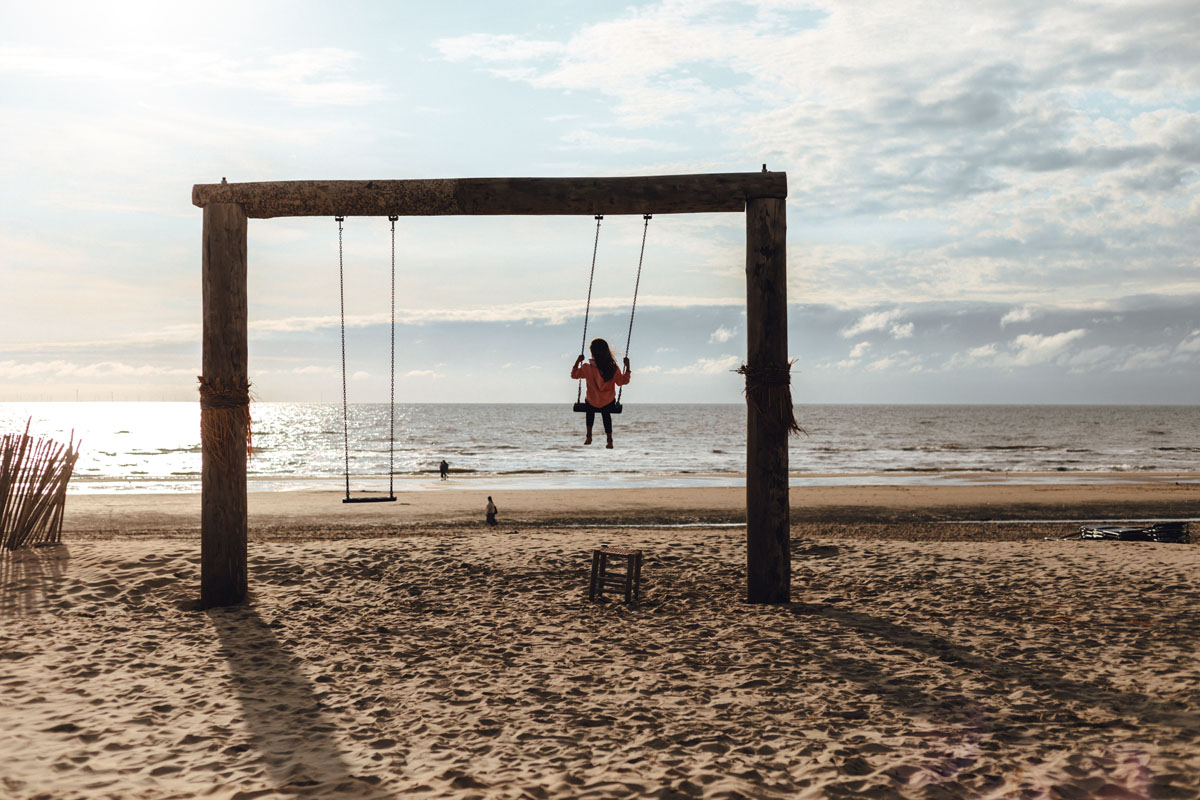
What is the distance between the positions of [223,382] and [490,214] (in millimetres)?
2975

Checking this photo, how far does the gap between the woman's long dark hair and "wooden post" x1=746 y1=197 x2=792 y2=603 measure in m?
1.66

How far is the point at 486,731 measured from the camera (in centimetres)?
490

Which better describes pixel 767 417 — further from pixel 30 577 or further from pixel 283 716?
pixel 30 577

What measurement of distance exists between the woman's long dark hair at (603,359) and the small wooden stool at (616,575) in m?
1.85

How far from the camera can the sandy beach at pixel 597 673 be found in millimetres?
4305

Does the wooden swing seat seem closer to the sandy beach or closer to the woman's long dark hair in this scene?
the woman's long dark hair

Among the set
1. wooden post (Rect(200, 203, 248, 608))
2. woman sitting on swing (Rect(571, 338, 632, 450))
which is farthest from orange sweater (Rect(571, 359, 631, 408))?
wooden post (Rect(200, 203, 248, 608))

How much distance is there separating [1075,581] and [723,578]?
11.8 ft

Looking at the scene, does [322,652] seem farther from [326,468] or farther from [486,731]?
[326,468]

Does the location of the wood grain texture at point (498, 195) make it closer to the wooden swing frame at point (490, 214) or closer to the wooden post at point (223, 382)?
the wooden swing frame at point (490, 214)

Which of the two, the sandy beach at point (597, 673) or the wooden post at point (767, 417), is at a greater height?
the wooden post at point (767, 417)

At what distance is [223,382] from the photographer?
25.9 feet

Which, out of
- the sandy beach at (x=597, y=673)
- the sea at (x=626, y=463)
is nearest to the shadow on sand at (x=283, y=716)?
the sandy beach at (x=597, y=673)

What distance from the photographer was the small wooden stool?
7.96 m
